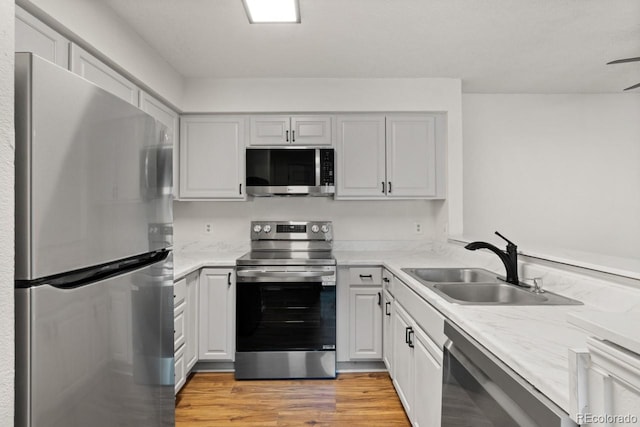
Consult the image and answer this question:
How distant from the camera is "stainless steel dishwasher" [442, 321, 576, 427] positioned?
2.48ft

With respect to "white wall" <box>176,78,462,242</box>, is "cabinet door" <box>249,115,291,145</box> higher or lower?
lower

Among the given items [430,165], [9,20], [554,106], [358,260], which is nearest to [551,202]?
[554,106]

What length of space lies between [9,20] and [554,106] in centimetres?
400

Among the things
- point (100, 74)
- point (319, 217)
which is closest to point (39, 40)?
point (100, 74)

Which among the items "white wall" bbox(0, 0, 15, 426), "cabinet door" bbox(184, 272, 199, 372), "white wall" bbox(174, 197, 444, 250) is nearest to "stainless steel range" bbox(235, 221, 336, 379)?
"cabinet door" bbox(184, 272, 199, 372)

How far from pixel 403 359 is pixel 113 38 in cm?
244

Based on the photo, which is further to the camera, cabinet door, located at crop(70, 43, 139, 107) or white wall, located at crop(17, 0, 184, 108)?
cabinet door, located at crop(70, 43, 139, 107)

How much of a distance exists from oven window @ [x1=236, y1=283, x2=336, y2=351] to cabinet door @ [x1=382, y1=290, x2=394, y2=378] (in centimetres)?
38

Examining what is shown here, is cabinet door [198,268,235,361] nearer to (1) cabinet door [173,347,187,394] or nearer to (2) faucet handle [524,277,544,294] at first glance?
(1) cabinet door [173,347,187,394]

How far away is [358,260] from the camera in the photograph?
2.77 meters

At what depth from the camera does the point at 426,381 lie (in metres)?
1.62

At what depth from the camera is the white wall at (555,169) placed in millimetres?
3428

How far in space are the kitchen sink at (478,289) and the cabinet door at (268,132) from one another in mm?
1528

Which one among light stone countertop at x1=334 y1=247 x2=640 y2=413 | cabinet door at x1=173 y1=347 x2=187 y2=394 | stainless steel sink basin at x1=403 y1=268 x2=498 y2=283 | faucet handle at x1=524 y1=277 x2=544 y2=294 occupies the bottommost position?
cabinet door at x1=173 y1=347 x2=187 y2=394
